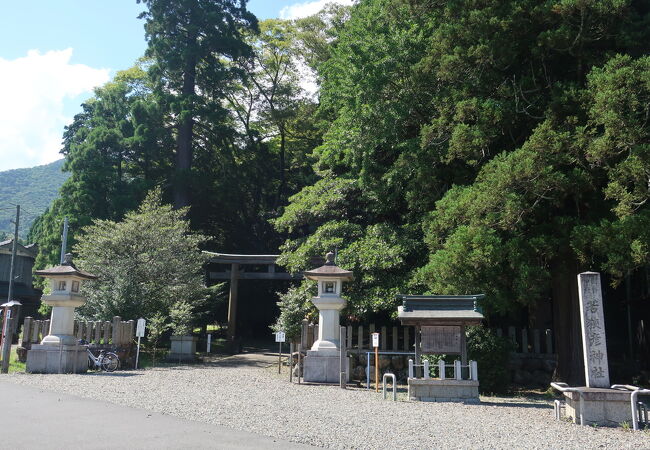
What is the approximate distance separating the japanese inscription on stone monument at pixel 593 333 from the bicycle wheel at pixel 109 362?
12523 mm

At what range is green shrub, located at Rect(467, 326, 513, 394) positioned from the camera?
1178 cm

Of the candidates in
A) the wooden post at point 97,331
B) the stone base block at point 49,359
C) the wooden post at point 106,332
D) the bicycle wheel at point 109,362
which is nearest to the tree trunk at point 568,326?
the bicycle wheel at point 109,362

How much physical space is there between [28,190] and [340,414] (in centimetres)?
9186

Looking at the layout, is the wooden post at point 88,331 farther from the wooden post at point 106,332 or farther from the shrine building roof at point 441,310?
the shrine building roof at point 441,310

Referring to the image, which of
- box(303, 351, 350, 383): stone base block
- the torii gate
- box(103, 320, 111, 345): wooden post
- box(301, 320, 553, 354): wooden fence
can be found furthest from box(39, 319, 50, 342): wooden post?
box(303, 351, 350, 383): stone base block

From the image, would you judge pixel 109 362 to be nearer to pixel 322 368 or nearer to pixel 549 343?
pixel 322 368

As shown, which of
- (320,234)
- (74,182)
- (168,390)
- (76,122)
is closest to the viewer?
(168,390)

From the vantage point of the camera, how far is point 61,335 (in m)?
14.3

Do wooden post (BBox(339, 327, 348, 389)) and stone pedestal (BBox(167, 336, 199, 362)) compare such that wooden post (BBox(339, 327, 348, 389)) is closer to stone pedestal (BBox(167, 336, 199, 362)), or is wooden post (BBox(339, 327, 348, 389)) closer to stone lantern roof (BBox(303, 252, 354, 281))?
stone lantern roof (BBox(303, 252, 354, 281))

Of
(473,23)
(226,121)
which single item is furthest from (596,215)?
(226,121)

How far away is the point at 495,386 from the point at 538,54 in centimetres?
788

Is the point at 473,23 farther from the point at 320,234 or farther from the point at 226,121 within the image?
the point at 226,121

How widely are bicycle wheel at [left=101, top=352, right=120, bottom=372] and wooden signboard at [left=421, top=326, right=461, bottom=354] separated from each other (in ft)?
30.5

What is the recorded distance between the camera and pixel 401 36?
47.2 feet
